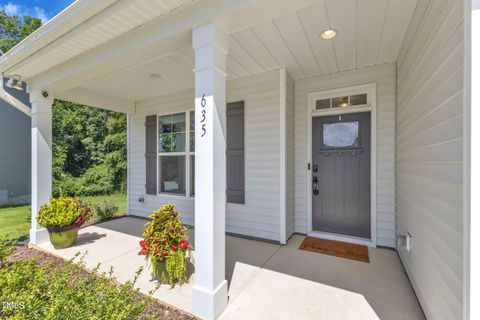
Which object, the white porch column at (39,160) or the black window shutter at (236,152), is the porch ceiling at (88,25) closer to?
the white porch column at (39,160)

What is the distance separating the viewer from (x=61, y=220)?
2.98 m

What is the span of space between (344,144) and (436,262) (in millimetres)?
2109

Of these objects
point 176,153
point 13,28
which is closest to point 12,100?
point 176,153

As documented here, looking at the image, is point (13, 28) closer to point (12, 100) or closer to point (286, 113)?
point (12, 100)

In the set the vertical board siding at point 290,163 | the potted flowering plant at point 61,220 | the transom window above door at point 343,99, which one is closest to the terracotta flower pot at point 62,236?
the potted flowering plant at point 61,220

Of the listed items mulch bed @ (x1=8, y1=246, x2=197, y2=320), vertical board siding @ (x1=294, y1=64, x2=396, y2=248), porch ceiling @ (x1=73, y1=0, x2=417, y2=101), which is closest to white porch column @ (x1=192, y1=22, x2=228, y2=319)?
mulch bed @ (x1=8, y1=246, x2=197, y2=320)

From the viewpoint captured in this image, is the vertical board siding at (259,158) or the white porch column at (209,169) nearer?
the white porch column at (209,169)

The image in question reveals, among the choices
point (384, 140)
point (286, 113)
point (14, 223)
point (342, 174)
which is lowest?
point (14, 223)

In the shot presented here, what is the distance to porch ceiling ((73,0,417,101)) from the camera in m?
2.00

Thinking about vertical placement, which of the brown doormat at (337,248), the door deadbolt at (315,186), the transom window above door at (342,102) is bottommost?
the brown doormat at (337,248)

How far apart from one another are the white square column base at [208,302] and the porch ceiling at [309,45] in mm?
2382

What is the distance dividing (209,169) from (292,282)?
1.51m

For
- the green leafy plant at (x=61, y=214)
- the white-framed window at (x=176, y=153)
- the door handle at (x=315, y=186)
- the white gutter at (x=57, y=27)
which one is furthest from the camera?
the white-framed window at (x=176, y=153)

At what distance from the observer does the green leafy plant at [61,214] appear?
297 cm
